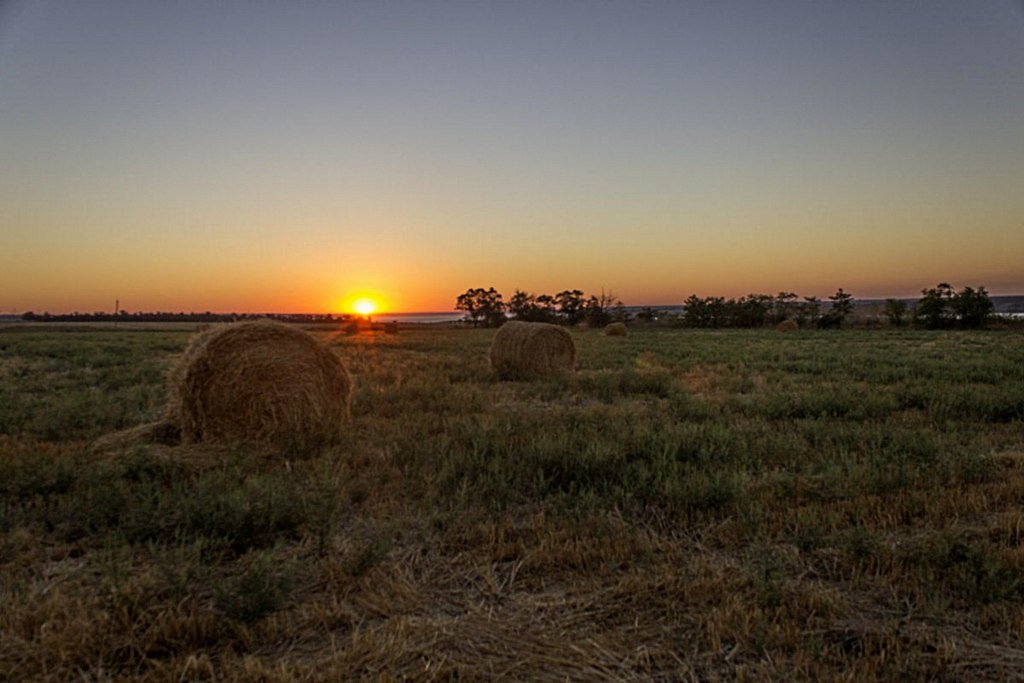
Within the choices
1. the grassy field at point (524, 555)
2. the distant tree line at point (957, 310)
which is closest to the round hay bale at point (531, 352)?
the grassy field at point (524, 555)

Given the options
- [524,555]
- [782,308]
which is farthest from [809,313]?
[524,555]

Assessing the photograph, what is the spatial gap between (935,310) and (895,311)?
4.26 meters

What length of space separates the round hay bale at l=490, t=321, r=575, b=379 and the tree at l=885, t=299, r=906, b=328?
171 ft

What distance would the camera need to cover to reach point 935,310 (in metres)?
51.2

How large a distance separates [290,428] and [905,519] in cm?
606

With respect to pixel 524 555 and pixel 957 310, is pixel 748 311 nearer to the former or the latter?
pixel 957 310

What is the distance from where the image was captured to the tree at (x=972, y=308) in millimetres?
49300

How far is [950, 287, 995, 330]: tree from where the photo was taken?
162ft

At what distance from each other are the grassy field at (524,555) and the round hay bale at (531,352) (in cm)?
662

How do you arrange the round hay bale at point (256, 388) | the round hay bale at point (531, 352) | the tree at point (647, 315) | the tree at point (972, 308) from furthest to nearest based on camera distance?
the tree at point (647, 315) < the tree at point (972, 308) < the round hay bale at point (531, 352) < the round hay bale at point (256, 388)

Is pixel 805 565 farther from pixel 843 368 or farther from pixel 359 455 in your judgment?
pixel 843 368

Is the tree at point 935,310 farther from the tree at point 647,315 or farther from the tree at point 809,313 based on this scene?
the tree at point 647,315

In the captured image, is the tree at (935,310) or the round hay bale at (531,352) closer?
the round hay bale at (531,352)

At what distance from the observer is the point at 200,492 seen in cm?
414
